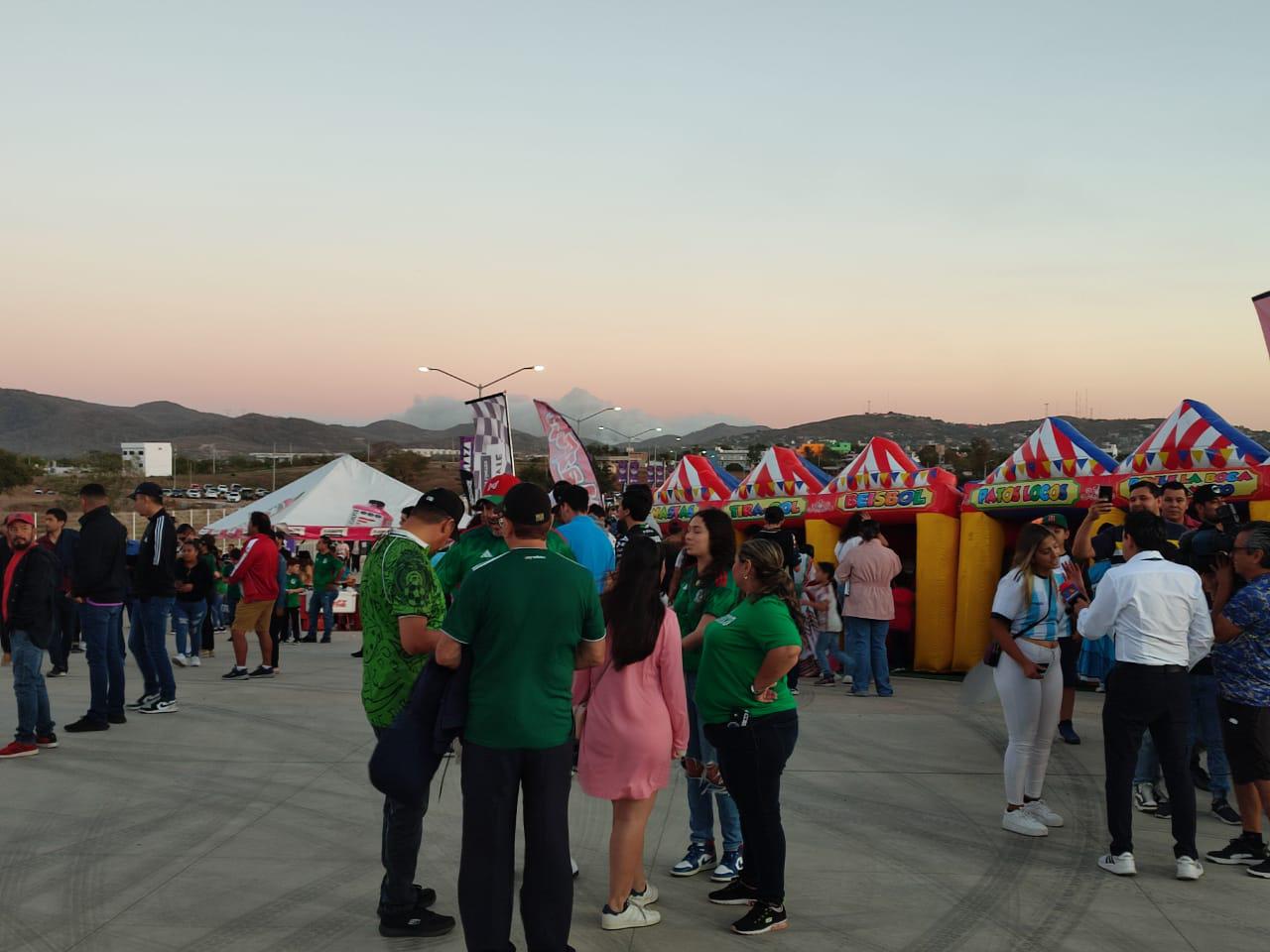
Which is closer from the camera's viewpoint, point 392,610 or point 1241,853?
point 392,610

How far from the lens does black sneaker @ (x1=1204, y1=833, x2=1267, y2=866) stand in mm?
5688

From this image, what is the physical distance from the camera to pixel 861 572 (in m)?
11.4

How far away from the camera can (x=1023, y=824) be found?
250 inches

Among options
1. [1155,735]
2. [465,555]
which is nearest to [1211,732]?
[1155,735]

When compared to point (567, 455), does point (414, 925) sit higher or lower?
lower

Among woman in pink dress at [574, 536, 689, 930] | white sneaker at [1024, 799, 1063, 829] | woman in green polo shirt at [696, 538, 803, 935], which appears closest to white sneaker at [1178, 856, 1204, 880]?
white sneaker at [1024, 799, 1063, 829]

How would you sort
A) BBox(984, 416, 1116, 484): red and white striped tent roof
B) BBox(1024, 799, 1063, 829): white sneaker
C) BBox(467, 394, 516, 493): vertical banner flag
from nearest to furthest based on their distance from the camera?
BBox(1024, 799, 1063, 829): white sneaker, BBox(984, 416, 1116, 484): red and white striped tent roof, BBox(467, 394, 516, 493): vertical banner flag

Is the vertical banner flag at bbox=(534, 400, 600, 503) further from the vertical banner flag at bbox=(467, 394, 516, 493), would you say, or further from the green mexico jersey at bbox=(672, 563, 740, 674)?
the green mexico jersey at bbox=(672, 563, 740, 674)

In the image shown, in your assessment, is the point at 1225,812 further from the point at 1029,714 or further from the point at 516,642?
the point at 516,642

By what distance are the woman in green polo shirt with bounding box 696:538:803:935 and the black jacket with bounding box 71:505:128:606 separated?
5984 millimetres

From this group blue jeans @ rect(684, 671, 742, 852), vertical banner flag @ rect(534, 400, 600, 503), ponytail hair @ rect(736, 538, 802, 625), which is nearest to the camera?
ponytail hair @ rect(736, 538, 802, 625)

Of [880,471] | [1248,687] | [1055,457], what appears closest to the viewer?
[1248,687]

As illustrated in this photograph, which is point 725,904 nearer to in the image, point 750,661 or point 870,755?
point 750,661

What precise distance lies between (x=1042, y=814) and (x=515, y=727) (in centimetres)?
394
